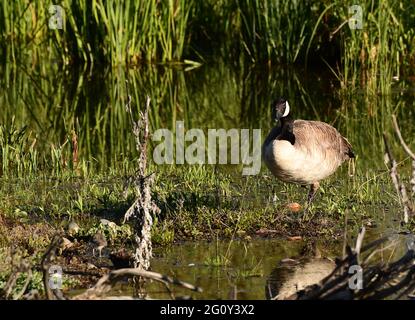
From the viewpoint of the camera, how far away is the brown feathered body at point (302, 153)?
741cm

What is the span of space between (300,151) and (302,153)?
0.07 ft

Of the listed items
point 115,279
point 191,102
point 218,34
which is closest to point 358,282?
point 115,279

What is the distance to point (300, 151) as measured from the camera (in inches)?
296

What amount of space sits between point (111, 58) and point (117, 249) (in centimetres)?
839

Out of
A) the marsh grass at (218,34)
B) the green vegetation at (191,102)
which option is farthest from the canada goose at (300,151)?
the marsh grass at (218,34)

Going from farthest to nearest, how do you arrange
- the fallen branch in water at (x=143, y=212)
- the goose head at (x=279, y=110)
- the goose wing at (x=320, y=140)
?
the goose head at (x=279, y=110) < the goose wing at (x=320, y=140) < the fallen branch in water at (x=143, y=212)

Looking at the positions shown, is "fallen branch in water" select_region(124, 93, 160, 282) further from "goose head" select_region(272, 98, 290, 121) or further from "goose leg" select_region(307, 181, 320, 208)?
"goose leg" select_region(307, 181, 320, 208)

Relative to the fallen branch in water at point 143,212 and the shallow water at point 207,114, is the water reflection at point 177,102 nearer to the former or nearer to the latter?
the shallow water at point 207,114

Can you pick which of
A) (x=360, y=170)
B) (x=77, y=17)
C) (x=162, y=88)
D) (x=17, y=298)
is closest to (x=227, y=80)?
(x=162, y=88)

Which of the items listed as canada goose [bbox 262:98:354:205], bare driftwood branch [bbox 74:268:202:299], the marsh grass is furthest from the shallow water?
bare driftwood branch [bbox 74:268:202:299]

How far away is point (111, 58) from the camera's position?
14.9 m

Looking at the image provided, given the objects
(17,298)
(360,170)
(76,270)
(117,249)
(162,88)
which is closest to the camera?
(17,298)

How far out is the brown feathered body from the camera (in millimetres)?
7406
